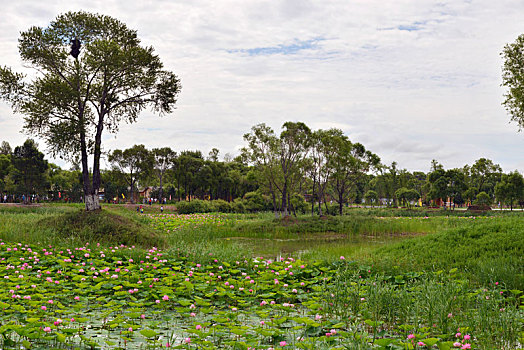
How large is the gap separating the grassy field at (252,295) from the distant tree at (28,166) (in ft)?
112

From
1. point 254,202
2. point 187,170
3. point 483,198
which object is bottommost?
point 254,202

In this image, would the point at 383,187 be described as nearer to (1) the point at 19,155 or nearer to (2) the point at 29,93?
(1) the point at 19,155

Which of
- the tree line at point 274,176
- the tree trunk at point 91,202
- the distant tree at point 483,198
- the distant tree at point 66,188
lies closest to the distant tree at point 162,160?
the tree line at point 274,176

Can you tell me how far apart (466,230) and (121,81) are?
17.7 metres

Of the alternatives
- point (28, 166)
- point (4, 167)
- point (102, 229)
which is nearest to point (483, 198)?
point (102, 229)

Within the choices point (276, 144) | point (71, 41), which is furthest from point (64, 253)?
point (276, 144)

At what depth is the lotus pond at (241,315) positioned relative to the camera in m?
4.50

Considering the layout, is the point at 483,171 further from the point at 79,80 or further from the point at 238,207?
the point at 79,80

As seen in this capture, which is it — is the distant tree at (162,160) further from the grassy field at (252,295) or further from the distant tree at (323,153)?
the grassy field at (252,295)

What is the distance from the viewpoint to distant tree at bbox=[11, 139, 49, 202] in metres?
45.2

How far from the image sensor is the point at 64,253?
34.4ft

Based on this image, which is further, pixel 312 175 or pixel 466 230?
pixel 312 175

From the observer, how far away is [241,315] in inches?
241

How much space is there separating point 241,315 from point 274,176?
24.7 meters
